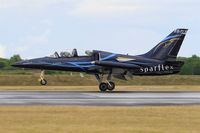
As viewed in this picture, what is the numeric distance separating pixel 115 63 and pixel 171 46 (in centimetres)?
466

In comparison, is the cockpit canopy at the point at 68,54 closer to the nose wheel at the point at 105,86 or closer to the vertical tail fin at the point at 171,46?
the nose wheel at the point at 105,86

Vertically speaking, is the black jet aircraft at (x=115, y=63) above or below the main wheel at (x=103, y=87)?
above

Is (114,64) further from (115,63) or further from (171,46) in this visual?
(171,46)

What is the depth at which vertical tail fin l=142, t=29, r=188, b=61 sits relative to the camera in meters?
42.8

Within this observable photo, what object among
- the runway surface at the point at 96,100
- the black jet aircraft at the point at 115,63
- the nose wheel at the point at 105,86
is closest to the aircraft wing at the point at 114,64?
the black jet aircraft at the point at 115,63

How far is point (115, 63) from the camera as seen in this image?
135ft
